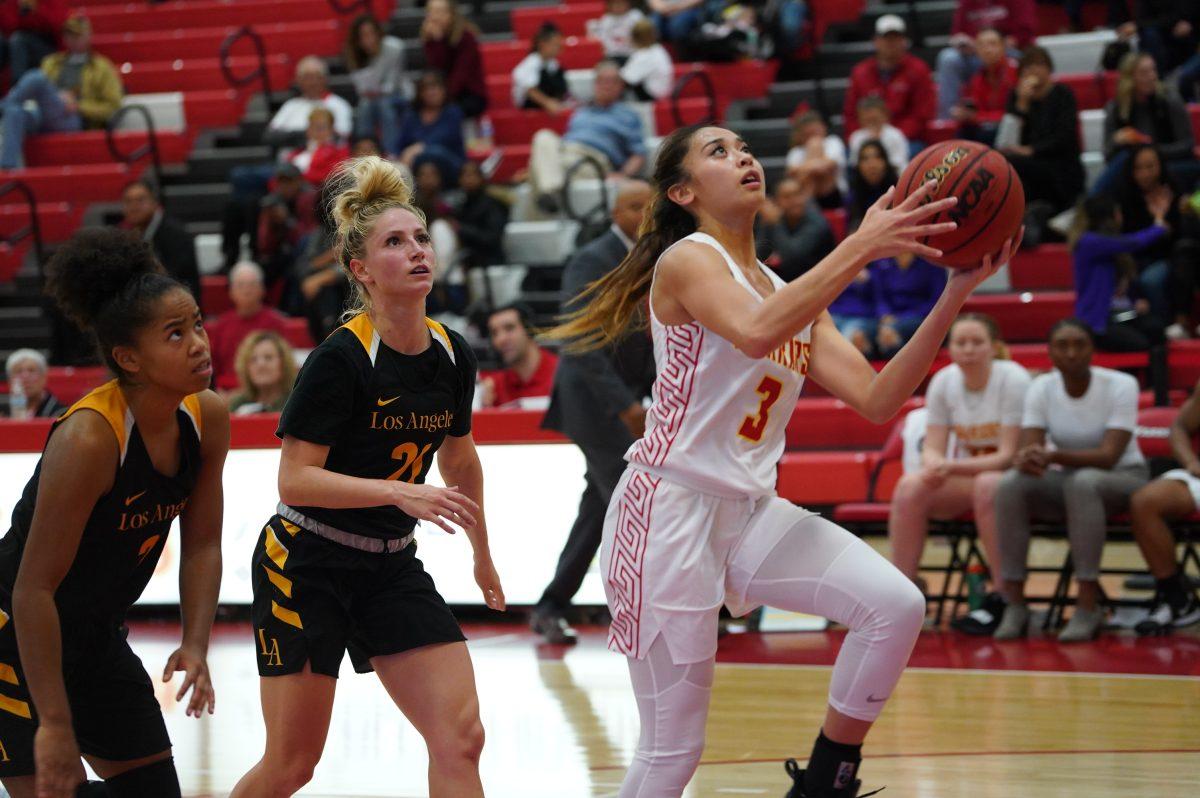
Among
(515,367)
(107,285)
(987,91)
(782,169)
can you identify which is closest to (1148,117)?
(987,91)

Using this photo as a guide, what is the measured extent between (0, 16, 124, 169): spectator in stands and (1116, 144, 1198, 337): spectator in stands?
9239 millimetres

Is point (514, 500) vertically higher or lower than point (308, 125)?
lower

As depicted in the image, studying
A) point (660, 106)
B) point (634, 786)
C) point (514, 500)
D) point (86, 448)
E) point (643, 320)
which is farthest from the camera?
point (660, 106)

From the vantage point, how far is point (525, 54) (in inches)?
565

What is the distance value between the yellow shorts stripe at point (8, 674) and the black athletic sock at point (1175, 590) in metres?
5.53

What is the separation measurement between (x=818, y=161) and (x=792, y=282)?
7.70m

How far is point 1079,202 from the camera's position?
9.79 meters

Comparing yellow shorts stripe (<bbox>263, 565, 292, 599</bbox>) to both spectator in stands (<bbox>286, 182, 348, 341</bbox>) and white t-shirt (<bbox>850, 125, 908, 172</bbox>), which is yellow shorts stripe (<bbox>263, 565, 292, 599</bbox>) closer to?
spectator in stands (<bbox>286, 182, 348, 341</bbox>)

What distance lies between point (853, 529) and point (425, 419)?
4785 mm

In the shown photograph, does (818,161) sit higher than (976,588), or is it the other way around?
(818,161)

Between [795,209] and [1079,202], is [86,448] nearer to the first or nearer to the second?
[795,209]

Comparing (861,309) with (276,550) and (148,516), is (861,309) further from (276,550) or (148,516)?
(148,516)

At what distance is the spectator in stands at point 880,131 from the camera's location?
1078cm

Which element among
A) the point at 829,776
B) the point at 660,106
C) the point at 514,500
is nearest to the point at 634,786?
the point at 829,776
